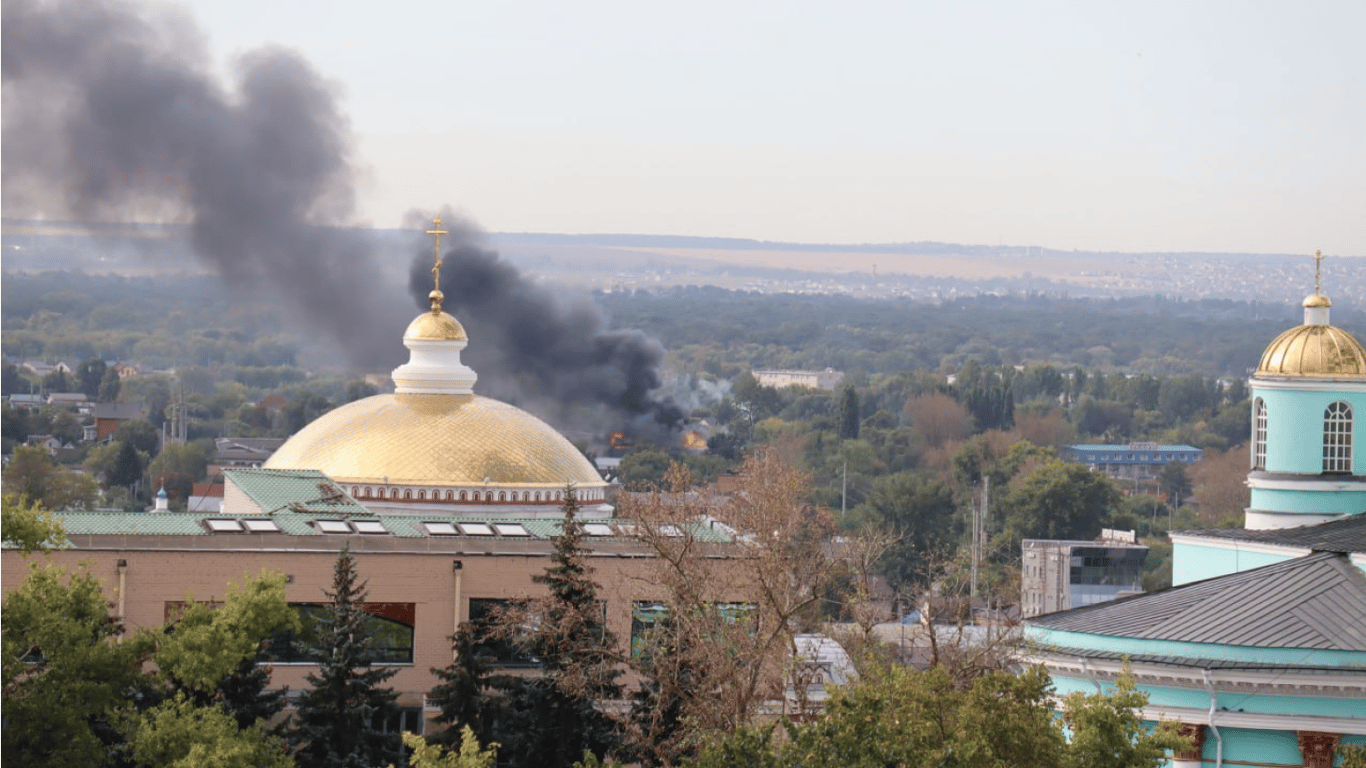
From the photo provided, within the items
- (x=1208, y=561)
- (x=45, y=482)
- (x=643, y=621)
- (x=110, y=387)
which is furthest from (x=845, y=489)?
(x=1208, y=561)

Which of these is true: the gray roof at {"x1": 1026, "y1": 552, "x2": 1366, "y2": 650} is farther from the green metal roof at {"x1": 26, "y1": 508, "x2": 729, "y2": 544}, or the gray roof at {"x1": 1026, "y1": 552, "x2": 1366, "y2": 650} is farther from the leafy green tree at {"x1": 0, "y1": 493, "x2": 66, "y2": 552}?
the leafy green tree at {"x1": 0, "y1": 493, "x2": 66, "y2": 552}

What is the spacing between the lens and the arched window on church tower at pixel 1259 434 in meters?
40.5

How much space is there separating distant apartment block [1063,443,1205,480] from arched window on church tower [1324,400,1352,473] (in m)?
128

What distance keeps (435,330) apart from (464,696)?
18.4 metres

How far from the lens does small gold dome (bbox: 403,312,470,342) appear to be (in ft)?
174

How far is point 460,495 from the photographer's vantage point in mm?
49375

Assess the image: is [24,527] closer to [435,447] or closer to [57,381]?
[435,447]

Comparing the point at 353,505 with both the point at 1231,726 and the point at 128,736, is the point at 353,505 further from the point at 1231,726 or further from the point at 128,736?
the point at 1231,726

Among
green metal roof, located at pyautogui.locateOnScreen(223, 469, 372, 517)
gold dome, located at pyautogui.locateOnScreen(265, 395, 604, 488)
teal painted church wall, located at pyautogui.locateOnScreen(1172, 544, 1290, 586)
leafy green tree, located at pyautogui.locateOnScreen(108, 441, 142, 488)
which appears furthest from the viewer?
leafy green tree, located at pyautogui.locateOnScreen(108, 441, 142, 488)

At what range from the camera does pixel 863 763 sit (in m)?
24.9

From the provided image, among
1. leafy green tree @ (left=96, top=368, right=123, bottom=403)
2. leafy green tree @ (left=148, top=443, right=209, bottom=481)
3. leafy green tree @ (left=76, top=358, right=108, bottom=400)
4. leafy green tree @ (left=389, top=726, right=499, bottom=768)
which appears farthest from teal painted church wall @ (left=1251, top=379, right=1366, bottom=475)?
leafy green tree @ (left=76, top=358, right=108, bottom=400)

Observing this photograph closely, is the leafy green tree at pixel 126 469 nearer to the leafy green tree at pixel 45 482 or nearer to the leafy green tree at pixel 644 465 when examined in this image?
the leafy green tree at pixel 45 482

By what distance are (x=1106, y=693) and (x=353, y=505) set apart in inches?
689

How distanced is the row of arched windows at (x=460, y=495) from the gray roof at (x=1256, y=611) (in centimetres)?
1692
